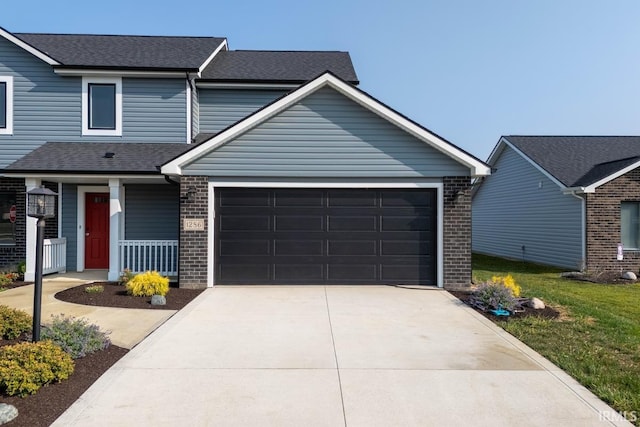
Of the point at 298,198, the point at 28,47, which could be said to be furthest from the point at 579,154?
the point at 28,47

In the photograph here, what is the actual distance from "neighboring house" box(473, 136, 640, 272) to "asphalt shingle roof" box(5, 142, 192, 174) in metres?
8.57

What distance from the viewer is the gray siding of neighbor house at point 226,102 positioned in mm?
13680

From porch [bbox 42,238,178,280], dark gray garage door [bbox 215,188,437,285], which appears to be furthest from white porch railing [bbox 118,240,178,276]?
dark gray garage door [bbox 215,188,437,285]

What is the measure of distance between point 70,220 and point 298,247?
698cm

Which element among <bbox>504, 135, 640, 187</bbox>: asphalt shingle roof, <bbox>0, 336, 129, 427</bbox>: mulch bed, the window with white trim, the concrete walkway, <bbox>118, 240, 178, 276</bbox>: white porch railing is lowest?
<bbox>0, 336, 129, 427</bbox>: mulch bed

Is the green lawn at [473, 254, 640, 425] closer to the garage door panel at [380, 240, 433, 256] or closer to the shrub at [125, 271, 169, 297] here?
the garage door panel at [380, 240, 433, 256]

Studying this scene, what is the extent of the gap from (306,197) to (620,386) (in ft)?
23.6

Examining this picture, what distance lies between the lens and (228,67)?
14406 mm

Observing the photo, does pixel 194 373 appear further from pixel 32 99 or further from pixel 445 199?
pixel 32 99

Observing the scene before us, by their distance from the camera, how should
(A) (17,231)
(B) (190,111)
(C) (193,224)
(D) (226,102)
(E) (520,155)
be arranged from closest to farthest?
(C) (193,224)
(A) (17,231)
(B) (190,111)
(D) (226,102)
(E) (520,155)

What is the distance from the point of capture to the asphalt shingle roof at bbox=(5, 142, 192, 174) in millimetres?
10719

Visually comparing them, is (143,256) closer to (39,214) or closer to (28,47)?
(39,214)

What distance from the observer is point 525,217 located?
18719 millimetres

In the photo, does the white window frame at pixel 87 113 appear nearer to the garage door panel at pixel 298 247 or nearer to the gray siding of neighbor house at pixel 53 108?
the gray siding of neighbor house at pixel 53 108
